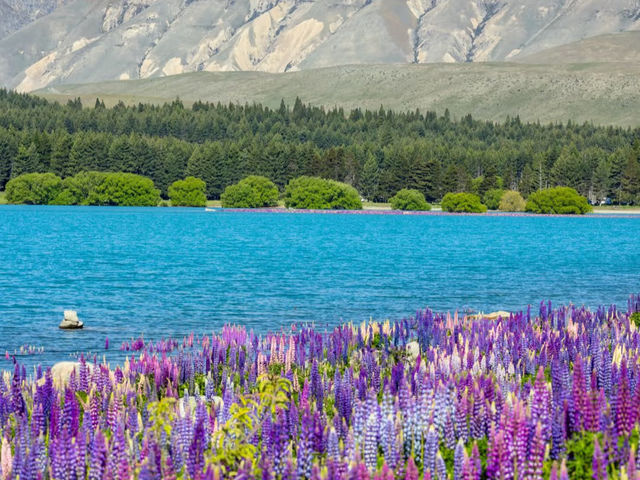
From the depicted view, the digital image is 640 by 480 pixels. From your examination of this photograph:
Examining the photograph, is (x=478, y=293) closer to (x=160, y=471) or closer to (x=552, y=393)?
(x=552, y=393)

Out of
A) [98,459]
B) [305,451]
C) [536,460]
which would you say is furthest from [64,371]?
[536,460]

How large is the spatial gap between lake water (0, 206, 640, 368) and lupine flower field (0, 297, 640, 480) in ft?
39.5

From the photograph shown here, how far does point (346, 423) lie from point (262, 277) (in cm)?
5046

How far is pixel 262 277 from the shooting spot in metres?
67.2

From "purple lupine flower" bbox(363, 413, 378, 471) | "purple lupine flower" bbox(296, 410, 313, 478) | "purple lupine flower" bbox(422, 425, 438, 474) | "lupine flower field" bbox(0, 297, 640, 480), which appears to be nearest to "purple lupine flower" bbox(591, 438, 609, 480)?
"lupine flower field" bbox(0, 297, 640, 480)

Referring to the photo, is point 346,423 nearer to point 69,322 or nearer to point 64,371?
point 64,371

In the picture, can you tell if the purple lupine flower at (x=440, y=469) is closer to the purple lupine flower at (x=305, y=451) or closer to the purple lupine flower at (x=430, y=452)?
the purple lupine flower at (x=430, y=452)

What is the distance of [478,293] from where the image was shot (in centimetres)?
5703

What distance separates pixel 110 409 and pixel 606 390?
926 centimetres

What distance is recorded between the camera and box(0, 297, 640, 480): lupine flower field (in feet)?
42.5

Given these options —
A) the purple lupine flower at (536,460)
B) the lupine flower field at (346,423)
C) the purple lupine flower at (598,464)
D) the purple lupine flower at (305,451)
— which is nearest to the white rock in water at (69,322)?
the lupine flower field at (346,423)

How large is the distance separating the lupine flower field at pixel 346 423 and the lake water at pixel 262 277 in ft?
39.5

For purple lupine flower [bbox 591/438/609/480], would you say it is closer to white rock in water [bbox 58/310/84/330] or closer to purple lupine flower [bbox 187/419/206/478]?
purple lupine flower [bbox 187/419/206/478]

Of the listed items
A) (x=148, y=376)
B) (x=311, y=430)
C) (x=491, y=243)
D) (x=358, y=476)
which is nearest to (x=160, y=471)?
(x=311, y=430)
